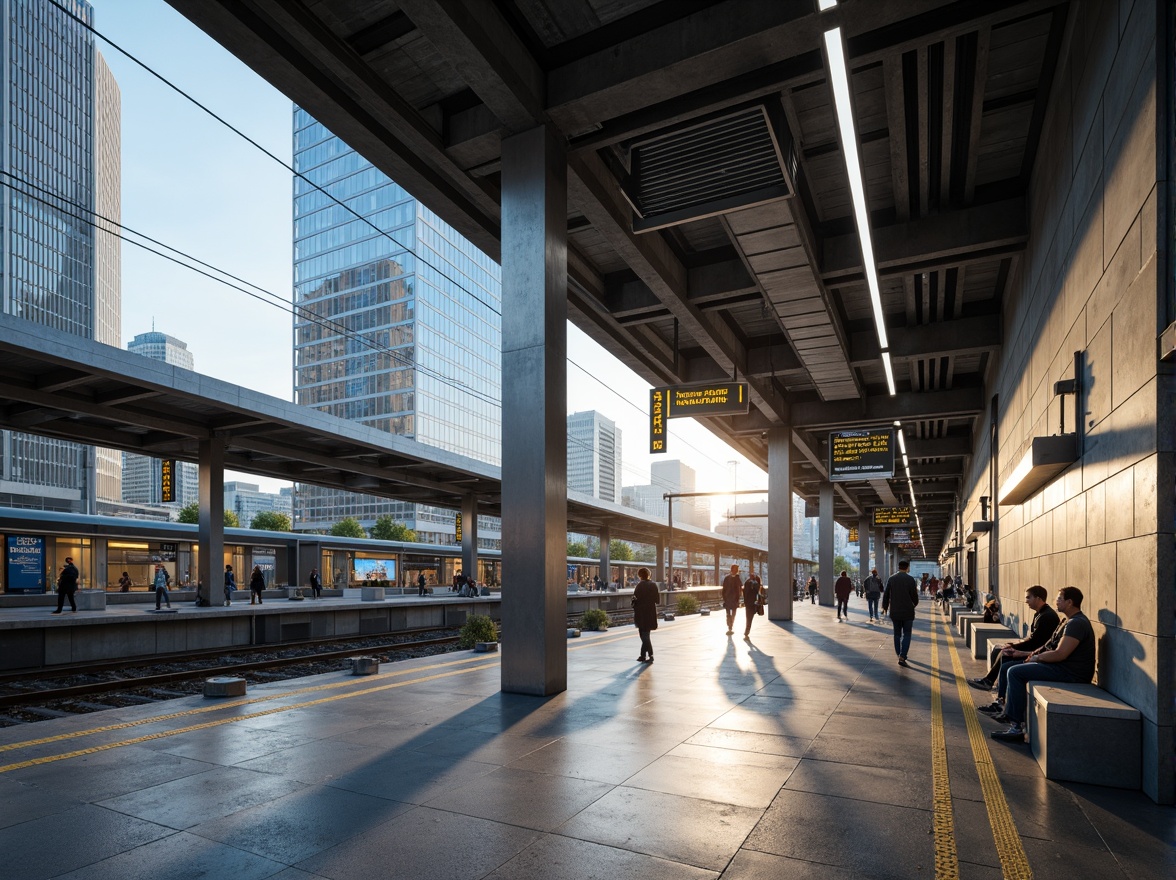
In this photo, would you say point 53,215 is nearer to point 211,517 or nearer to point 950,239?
point 211,517

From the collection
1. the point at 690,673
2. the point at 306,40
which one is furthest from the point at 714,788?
the point at 306,40

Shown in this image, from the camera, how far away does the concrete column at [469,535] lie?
3828 cm

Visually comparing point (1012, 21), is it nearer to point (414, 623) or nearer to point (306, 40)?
point (306, 40)

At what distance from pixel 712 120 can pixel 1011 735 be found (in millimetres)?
7237

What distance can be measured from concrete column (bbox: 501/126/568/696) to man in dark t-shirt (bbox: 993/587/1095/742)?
4620mm

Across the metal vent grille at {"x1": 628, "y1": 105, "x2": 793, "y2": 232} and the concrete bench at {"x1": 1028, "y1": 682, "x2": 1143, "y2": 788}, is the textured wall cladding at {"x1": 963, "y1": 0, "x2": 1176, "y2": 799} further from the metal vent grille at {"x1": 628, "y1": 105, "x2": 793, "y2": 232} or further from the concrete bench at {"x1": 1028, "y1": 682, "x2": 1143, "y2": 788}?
the metal vent grille at {"x1": 628, "y1": 105, "x2": 793, "y2": 232}

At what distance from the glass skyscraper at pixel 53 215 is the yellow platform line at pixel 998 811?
91.0 metres

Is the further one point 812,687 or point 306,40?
point 812,687

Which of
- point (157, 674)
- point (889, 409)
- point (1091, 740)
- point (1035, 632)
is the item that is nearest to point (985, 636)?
point (1035, 632)

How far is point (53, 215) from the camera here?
91.3 metres

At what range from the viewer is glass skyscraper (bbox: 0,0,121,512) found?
83.9 m

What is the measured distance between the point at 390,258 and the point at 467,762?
105036 millimetres

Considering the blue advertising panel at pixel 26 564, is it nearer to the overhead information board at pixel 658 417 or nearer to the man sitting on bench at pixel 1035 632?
the overhead information board at pixel 658 417

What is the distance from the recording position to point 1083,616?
6.33 metres
